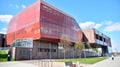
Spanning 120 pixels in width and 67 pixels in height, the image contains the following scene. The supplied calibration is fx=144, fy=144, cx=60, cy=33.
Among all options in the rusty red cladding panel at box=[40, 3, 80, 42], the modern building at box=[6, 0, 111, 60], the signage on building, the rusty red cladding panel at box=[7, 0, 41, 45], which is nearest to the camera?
the modern building at box=[6, 0, 111, 60]

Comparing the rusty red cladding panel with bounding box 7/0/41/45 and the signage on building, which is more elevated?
the rusty red cladding panel with bounding box 7/0/41/45

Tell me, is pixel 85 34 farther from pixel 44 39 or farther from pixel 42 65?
pixel 42 65

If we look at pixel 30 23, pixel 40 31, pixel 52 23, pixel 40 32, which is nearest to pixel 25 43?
pixel 40 32

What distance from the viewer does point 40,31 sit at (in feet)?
140

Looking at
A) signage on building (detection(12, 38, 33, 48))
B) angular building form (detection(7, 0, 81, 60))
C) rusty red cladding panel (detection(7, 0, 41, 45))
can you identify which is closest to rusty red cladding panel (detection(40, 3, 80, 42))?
angular building form (detection(7, 0, 81, 60))

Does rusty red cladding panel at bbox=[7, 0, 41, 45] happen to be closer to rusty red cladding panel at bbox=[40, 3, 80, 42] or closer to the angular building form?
the angular building form

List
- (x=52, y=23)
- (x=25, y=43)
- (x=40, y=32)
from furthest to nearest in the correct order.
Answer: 1. (x=52, y=23)
2. (x=40, y=32)
3. (x=25, y=43)

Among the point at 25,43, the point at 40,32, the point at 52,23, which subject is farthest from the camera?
the point at 52,23

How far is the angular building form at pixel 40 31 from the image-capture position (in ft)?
138

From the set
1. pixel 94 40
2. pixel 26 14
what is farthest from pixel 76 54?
pixel 26 14

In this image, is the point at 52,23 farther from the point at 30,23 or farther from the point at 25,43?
the point at 25,43

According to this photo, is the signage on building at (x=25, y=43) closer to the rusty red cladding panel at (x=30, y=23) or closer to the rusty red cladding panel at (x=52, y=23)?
the rusty red cladding panel at (x=30, y=23)

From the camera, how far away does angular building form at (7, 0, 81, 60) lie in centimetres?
4203

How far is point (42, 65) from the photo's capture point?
22047mm
